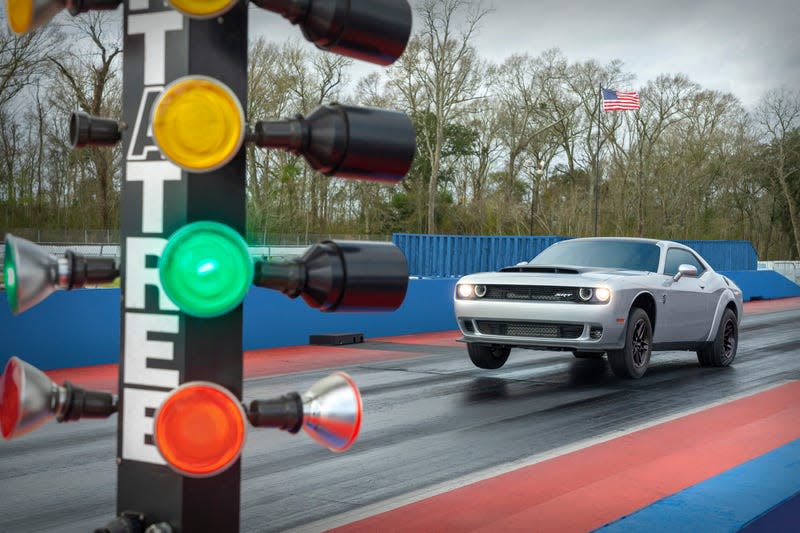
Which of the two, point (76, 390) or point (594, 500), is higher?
point (76, 390)

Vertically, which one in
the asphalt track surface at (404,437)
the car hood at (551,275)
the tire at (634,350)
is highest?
the car hood at (551,275)

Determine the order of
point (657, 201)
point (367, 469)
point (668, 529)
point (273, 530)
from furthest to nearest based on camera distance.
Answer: point (657, 201), point (367, 469), point (273, 530), point (668, 529)

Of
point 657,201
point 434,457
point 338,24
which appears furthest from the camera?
point 657,201

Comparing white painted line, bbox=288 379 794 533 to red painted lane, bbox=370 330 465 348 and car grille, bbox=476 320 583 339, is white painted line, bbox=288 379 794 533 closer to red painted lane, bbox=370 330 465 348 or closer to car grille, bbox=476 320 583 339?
car grille, bbox=476 320 583 339

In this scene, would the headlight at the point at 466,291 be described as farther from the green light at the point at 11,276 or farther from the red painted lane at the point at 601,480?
the green light at the point at 11,276

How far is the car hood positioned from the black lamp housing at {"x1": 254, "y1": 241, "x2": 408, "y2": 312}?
28.4ft

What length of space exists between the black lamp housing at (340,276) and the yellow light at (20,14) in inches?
24.4

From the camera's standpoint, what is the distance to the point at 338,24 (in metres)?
1.93

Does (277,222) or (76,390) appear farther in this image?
(277,222)

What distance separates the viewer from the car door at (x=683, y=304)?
1148 centimetres

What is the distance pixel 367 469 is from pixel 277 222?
46388mm

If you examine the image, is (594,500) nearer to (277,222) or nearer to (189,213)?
(189,213)

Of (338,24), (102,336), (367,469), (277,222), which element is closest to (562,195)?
(277,222)

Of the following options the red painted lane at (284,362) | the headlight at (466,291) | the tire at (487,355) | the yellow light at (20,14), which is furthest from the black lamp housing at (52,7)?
the tire at (487,355)
